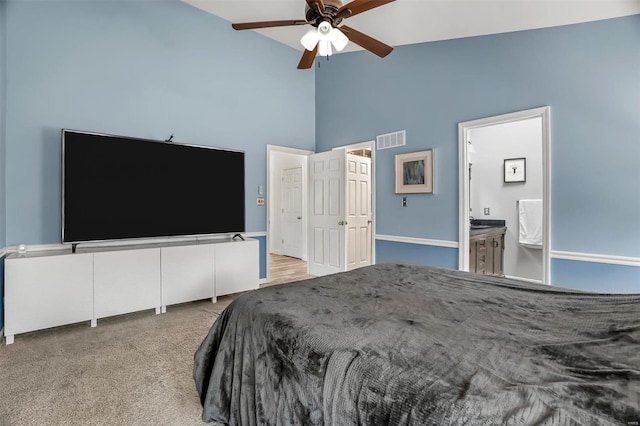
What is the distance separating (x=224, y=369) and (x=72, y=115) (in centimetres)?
315

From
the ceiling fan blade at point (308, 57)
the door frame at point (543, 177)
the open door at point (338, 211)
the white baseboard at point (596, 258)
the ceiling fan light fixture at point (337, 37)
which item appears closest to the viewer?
the ceiling fan light fixture at point (337, 37)

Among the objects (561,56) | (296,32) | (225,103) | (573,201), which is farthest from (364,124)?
(573,201)

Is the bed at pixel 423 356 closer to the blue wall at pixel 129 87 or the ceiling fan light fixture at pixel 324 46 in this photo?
the ceiling fan light fixture at pixel 324 46

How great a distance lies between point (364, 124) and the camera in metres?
4.55

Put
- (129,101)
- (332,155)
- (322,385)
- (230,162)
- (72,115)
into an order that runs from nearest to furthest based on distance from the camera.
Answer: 1. (322,385)
2. (72,115)
3. (129,101)
4. (230,162)
5. (332,155)

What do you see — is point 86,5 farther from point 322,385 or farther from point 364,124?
point 322,385

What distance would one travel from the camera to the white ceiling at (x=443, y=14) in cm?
258

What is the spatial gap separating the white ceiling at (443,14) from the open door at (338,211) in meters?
1.71

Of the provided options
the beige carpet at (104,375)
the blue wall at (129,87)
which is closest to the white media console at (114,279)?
the beige carpet at (104,375)

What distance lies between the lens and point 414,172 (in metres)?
3.94

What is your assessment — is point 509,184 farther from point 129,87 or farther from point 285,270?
point 129,87

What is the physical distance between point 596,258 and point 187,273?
3972 mm

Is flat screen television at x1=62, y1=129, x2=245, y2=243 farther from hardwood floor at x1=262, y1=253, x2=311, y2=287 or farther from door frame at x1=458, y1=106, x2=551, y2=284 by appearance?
door frame at x1=458, y1=106, x2=551, y2=284

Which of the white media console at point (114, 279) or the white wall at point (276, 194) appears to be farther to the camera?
the white wall at point (276, 194)
